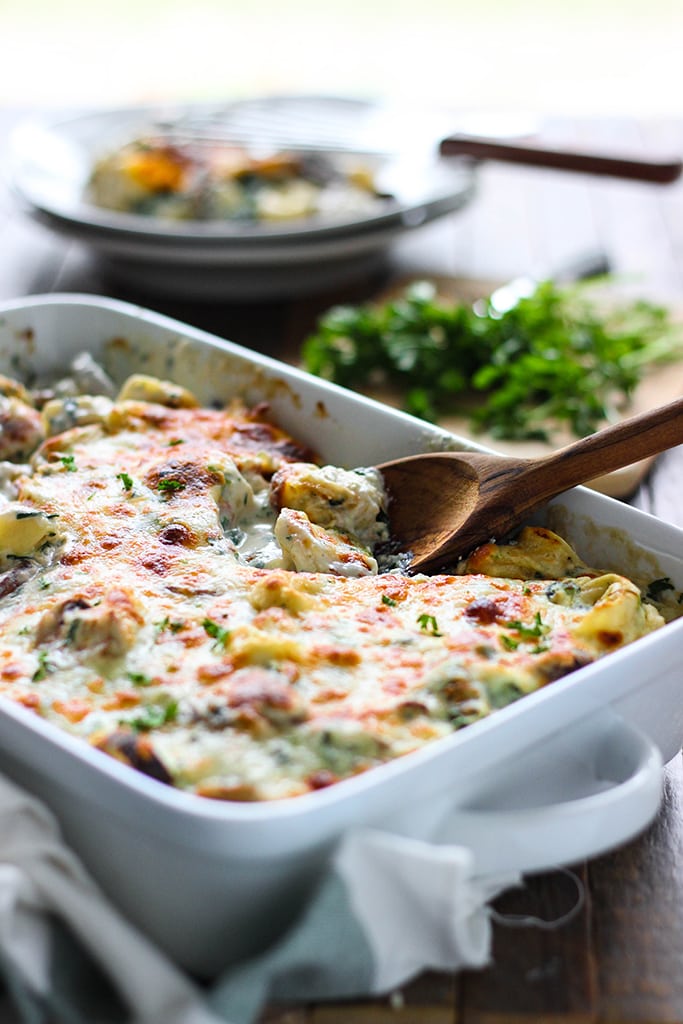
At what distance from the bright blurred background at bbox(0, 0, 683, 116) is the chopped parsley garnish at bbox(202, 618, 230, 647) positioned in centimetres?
763

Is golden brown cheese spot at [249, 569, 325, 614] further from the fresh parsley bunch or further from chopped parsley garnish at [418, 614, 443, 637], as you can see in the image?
the fresh parsley bunch

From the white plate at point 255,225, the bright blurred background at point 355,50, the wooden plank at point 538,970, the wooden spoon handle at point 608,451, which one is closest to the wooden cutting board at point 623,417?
the white plate at point 255,225

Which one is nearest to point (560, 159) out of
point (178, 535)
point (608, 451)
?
point (608, 451)

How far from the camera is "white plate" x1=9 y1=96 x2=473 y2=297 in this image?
3889 mm

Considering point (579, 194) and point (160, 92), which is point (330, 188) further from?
point (160, 92)

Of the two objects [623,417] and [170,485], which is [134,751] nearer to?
[170,485]

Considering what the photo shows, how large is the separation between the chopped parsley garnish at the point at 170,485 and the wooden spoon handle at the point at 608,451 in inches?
26.5

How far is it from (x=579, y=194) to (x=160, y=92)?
5507mm

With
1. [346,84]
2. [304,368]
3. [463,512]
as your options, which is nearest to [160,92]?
[346,84]

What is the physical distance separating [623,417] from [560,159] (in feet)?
3.39

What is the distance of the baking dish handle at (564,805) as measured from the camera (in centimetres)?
165

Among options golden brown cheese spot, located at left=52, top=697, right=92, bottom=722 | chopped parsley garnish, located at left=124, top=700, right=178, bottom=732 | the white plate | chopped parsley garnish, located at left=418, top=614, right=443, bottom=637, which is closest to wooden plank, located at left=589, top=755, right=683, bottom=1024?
chopped parsley garnish, located at left=418, top=614, right=443, bottom=637

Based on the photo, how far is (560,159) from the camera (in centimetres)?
399

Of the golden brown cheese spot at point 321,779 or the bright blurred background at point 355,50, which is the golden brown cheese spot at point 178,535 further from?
the bright blurred background at point 355,50
